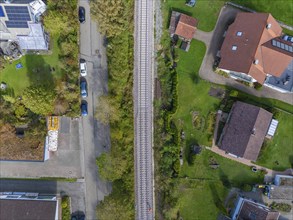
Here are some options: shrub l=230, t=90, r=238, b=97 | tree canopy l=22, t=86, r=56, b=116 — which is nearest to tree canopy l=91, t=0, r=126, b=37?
tree canopy l=22, t=86, r=56, b=116

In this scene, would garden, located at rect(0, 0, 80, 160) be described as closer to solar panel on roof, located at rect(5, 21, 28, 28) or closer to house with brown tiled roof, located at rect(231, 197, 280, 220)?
solar panel on roof, located at rect(5, 21, 28, 28)

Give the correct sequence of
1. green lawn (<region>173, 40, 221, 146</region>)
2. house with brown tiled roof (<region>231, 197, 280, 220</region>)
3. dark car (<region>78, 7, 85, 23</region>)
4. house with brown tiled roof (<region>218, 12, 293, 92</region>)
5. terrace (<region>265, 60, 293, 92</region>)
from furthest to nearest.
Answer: green lawn (<region>173, 40, 221, 146</region>) → dark car (<region>78, 7, 85, 23</region>) → terrace (<region>265, 60, 293, 92</region>) → house with brown tiled roof (<region>231, 197, 280, 220</region>) → house with brown tiled roof (<region>218, 12, 293, 92</region>)

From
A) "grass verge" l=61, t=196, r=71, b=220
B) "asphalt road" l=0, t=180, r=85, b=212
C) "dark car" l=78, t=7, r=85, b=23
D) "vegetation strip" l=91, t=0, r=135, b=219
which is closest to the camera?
"vegetation strip" l=91, t=0, r=135, b=219

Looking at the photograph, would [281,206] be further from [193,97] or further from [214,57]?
[214,57]

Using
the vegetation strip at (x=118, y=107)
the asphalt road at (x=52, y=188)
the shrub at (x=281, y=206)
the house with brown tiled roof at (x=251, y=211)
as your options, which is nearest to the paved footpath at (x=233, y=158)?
the shrub at (x=281, y=206)

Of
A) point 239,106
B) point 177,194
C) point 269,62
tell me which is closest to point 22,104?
point 177,194

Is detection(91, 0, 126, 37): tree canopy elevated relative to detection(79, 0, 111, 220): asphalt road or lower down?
elevated

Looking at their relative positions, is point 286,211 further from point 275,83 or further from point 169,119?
point 169,119
